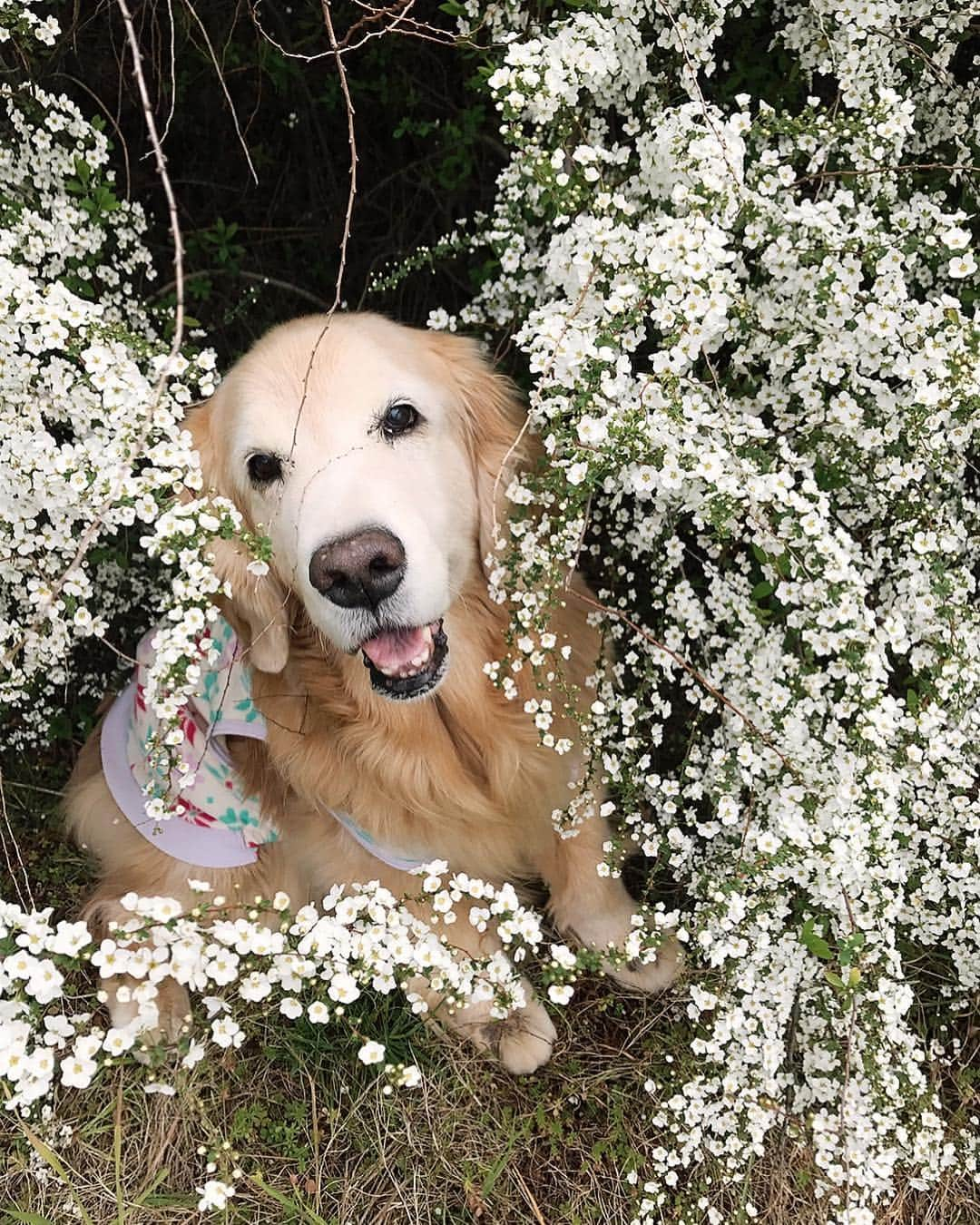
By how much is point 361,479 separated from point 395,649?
0.34 m

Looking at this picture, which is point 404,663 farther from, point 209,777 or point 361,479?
point 209,777

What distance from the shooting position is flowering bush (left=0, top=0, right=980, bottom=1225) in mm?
1610

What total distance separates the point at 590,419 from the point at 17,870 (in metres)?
2.36

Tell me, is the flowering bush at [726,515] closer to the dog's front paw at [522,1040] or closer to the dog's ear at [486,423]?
the dog's ear at [486,423]

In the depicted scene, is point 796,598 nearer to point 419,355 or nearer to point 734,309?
point 734,309

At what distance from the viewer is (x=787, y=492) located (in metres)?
1.61

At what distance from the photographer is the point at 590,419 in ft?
5.33

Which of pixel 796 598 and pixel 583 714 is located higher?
pixel 796 598

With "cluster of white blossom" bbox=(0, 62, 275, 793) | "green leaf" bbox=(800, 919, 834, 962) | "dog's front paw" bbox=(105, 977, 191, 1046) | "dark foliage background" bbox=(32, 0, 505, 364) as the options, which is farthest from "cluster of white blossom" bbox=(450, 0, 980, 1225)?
"dog's front paw" bbox=(105, 977, 191, 1046)

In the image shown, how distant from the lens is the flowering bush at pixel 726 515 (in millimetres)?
1610

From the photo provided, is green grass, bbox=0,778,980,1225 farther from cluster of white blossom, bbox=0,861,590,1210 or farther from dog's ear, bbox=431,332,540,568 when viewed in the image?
dog's ear, bbox=431,332,540,568

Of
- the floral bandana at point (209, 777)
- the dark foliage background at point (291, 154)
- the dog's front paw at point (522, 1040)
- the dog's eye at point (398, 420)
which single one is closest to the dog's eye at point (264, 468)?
the dog's eye at point (398, 420)

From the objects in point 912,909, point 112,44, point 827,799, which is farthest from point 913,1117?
point 112,44

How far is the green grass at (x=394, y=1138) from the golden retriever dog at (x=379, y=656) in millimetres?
120
